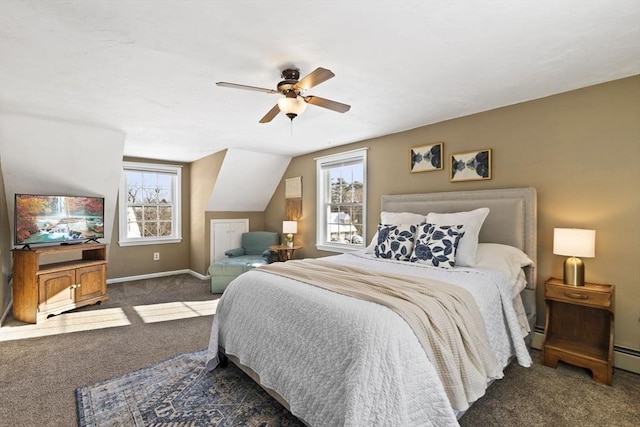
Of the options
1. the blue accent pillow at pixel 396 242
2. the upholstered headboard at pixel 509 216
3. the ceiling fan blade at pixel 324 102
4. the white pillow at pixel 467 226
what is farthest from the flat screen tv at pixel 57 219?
A: the upholstered headboard at pixel 509 216

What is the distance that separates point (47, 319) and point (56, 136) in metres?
2.10

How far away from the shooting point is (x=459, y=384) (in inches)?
58.6

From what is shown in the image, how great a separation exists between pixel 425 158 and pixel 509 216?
3.72 feet

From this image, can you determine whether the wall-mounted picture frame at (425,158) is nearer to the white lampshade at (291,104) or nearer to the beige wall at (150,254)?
the white lampshade at (291,104)

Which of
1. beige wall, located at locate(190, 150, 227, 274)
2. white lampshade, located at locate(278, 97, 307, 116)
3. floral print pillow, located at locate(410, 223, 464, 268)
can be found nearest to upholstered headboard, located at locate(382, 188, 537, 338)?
floral print pillow, located at locate(410, 223, 464, 268)

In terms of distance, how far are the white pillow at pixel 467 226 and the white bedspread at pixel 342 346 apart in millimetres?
184

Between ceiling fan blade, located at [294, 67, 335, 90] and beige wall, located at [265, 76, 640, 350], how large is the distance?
6.74 feet

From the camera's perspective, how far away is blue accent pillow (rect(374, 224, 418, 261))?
2900mm

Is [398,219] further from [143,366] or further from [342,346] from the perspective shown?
[143,366]

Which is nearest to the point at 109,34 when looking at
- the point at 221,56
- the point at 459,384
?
the point at 221,56

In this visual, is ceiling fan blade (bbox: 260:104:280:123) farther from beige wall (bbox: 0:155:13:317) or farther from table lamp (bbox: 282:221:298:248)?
beige wall (bbox: 0:155:13:317)

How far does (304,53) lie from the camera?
6.43ft

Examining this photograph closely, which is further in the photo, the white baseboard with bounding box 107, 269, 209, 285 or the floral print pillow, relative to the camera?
the white baseboard with bounding box 107, 269, 209, 285

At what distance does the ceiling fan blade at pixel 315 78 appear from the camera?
1.80 metres
